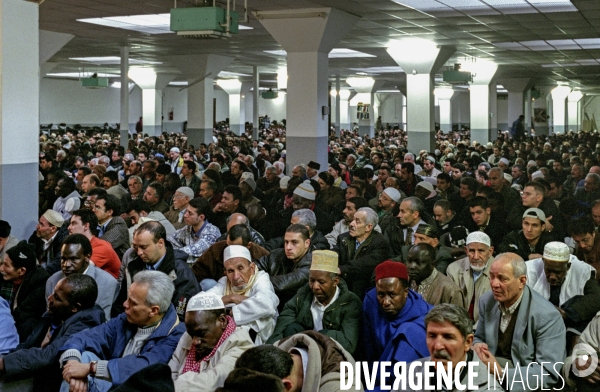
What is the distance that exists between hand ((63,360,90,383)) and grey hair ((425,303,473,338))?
1915 millimetres

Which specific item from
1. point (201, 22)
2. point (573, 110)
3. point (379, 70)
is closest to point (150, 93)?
point (379, 70)

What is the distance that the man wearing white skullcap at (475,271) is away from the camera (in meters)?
5.77

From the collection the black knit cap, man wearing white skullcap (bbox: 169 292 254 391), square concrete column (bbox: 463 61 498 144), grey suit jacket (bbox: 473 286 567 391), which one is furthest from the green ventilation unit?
square concrete column (bbox: 463 61 498 144)

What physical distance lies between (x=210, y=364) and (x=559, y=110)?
42.8 metres

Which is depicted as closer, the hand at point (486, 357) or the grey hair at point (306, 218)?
the hand at point (486, 357)

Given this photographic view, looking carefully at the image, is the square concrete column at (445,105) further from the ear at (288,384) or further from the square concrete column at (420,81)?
the ear at (288,384)

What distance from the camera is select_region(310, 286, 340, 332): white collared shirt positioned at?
5.02 metres

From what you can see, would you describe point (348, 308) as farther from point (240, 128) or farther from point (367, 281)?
point (240, 128)

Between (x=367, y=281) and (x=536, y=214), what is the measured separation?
1.74 meters

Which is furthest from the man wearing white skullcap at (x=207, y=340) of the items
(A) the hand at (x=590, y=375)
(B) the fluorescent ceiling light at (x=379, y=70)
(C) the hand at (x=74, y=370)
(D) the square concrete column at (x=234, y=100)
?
(D) the square concrete column at (x=234, y=100)

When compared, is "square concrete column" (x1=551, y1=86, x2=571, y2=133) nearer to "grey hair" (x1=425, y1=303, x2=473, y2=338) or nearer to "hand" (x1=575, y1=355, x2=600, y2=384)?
"hand" (x1=575, y1=355, x2=600, y2=384)

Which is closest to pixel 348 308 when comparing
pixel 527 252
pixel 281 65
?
pixel 527 252

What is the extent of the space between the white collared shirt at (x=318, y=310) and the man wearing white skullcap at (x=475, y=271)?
1197 millimetres

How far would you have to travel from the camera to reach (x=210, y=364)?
410 cm
